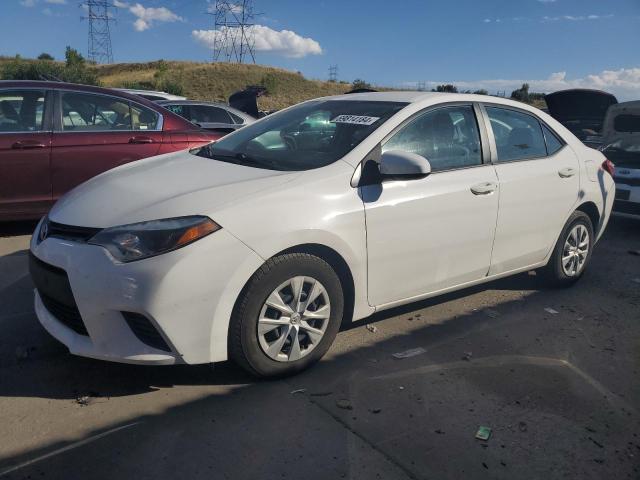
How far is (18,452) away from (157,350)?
2.39 feet

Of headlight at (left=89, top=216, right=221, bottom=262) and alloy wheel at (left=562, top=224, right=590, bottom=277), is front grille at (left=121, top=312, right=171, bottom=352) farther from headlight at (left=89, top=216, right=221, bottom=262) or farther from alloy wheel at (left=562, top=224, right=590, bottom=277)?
alloy wheel at (left=562, top=224, right=590, bottom=277)

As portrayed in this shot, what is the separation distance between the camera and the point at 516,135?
4.49m

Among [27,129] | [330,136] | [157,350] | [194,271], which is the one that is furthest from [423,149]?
[27,129]

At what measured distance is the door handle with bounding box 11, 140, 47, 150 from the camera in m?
5.61

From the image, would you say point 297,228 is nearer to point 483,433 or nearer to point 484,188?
point 483,433

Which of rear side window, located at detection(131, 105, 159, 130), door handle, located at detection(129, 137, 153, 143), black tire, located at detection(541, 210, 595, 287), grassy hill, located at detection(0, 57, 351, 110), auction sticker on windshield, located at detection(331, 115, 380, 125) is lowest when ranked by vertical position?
black tire, located at detection(541, 210, 595, 287)

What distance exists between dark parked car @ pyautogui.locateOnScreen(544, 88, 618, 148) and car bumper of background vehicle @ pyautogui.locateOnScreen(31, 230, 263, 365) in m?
8.63

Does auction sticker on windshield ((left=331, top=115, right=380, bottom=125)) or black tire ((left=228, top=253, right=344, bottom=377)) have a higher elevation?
auction sticker on windshield ((left=331, top=115, right=380, bottom=125))

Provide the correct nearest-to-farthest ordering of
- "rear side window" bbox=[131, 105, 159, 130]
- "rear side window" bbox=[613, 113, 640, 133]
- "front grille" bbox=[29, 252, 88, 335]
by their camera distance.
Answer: "front grille" bbox=[29, 252, 88, 335] < "rear side window" bbox=[131, 105, 159, 130] < "rear side window" bbox=[613, 113, 640, 133]

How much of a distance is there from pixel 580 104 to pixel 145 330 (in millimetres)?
9552

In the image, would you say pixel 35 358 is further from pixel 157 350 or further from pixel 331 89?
pixel 331 89

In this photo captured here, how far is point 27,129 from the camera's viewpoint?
18.8 feet

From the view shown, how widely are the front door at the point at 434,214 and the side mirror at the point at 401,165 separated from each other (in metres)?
0.09

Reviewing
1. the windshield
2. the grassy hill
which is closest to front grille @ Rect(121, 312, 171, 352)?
the windshield
